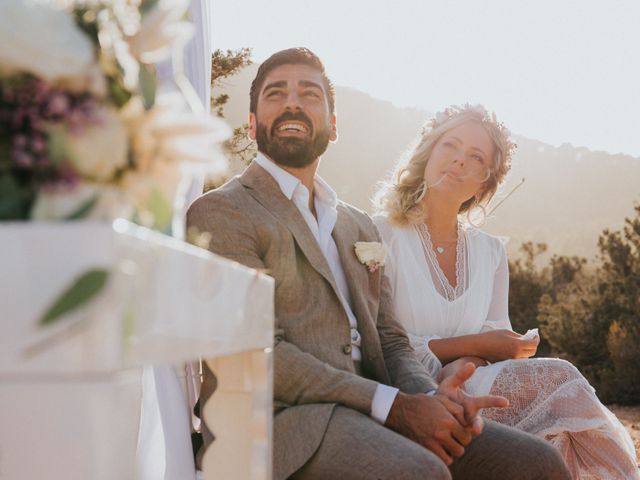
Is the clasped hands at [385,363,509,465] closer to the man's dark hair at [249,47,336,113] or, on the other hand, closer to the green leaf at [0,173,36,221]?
the man's dark hair at [249,47,336,113]

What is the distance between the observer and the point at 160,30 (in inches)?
36.9

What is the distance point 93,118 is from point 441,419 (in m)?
1.58

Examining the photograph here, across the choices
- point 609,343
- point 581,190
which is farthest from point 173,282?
point 581,190

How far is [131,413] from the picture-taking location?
83 cm

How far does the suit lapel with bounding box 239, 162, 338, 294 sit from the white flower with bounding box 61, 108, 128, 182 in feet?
5.18

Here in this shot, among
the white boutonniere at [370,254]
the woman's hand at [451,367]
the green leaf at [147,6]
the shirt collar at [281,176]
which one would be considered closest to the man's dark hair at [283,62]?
the shirt collar at [281,176]

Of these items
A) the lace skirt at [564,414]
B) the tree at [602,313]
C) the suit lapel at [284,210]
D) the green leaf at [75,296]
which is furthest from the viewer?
the tree at [602,313]

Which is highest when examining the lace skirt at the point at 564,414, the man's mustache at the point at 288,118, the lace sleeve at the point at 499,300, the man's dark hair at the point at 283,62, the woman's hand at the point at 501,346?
the man's dark hair at the point at 283,62

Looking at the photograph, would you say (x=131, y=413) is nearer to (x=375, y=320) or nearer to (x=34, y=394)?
(x=34, y=394)

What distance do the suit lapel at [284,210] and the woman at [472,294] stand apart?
815mm

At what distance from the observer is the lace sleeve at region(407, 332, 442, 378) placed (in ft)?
9.92

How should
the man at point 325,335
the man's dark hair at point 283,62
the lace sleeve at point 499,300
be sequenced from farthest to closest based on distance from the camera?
1. the lace sleeve at point 499,300
2. the man's dark hair at point 283,62
3. the man at point 325,335

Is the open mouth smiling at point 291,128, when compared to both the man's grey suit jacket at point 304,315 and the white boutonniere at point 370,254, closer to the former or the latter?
the man's grey suit jacket at point 304,315

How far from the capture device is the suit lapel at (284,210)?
2.45m
